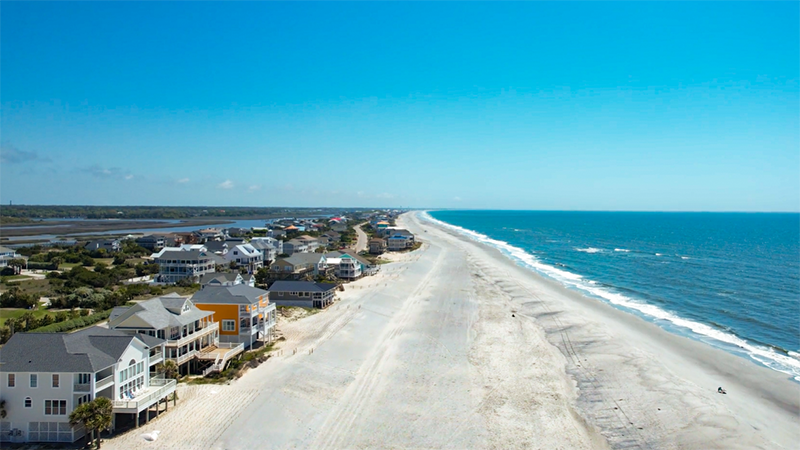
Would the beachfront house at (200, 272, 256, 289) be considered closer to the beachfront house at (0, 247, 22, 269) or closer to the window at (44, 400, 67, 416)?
the window at (44, 400, 67, 416)

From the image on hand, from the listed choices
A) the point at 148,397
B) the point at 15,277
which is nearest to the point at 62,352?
the point at 148,397

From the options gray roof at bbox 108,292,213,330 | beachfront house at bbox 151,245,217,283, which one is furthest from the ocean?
beachfront house at bbox 151,245,217,283

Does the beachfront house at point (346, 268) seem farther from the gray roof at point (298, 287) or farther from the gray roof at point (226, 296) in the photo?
the gray roof at point (226, 296)

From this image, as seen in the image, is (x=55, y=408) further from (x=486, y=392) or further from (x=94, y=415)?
(x=486, y=392)

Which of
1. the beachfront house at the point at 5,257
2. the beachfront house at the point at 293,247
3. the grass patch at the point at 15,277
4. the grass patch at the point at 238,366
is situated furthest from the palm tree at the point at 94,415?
the beachfront house at the point at 5,257

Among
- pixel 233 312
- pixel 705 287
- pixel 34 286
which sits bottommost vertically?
pixel 34 286

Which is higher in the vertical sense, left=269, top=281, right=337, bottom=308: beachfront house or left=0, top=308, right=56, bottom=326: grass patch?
left=269, top=281, right=337, bottom=308: beachfront house
